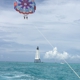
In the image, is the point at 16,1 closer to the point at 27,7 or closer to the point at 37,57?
the point at 27,7

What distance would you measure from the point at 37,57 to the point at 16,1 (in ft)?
246

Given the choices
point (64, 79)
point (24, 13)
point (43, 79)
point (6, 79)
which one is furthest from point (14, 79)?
point (24, 13)

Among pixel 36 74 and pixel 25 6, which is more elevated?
pixel 25 6

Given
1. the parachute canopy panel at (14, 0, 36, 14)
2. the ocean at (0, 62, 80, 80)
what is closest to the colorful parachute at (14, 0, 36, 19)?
the parachute canopy panel at (14, 0, 36, 14)

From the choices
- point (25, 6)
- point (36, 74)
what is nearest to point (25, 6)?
point (25, 6)

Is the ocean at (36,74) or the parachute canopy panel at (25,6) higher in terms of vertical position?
the parachute canopy panel at (25,6)

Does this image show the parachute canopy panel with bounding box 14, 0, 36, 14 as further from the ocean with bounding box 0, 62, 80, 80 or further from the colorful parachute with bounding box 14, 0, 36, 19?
the ocean with bounding box 0, 62, 80, 80

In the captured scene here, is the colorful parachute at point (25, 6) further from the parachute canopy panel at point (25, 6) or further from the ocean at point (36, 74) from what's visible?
the ocean at point (36, 74)

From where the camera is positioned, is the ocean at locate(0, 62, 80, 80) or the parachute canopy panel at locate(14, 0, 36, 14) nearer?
the parachute canopy panel at locate(14, 0, 36, 14)

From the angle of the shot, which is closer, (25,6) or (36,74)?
(25,6)

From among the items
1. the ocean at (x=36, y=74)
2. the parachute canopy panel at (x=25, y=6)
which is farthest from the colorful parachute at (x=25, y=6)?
the ocean at (x=36, y=74)

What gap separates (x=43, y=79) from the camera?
49500 mm

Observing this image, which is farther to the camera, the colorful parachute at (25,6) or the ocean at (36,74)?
the ocean at (36,74)

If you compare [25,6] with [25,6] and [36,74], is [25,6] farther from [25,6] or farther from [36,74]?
[36,74]
